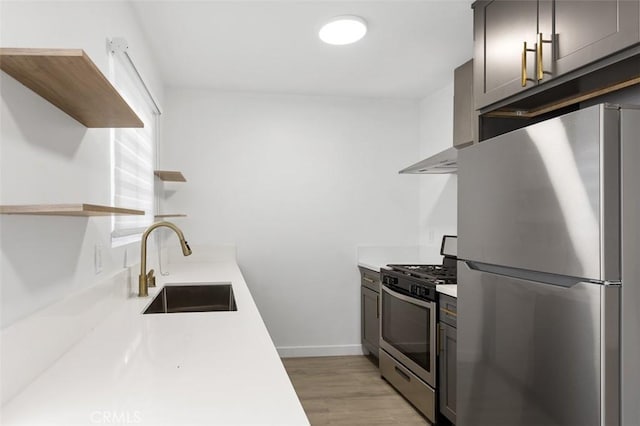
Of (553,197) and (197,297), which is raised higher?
(553,197)

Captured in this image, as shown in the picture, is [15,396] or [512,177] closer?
[15,396]

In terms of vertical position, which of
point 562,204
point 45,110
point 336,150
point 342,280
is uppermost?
point 336,150

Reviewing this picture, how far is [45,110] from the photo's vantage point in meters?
1.30

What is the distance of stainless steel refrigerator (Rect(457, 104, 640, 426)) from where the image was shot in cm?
137

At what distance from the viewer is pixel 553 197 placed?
5.08 feet

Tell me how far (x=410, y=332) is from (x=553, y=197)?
5.91ft

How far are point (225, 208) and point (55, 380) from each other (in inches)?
122

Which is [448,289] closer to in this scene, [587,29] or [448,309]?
[448,309]

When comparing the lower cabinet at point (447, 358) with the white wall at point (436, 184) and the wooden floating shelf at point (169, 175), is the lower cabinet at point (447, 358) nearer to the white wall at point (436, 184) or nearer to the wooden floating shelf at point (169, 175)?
the white wall at point (436, 184)

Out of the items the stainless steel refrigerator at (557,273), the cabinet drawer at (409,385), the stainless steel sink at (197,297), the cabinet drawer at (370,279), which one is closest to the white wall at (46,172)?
the stainless steel sink at (197,297)

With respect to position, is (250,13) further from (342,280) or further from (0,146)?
(342,280)

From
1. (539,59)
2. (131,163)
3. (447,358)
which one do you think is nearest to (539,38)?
(539,59)

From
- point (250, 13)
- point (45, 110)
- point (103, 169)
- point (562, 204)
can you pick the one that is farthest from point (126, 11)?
point (562, 204)

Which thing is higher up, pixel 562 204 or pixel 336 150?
pixel 336 150
